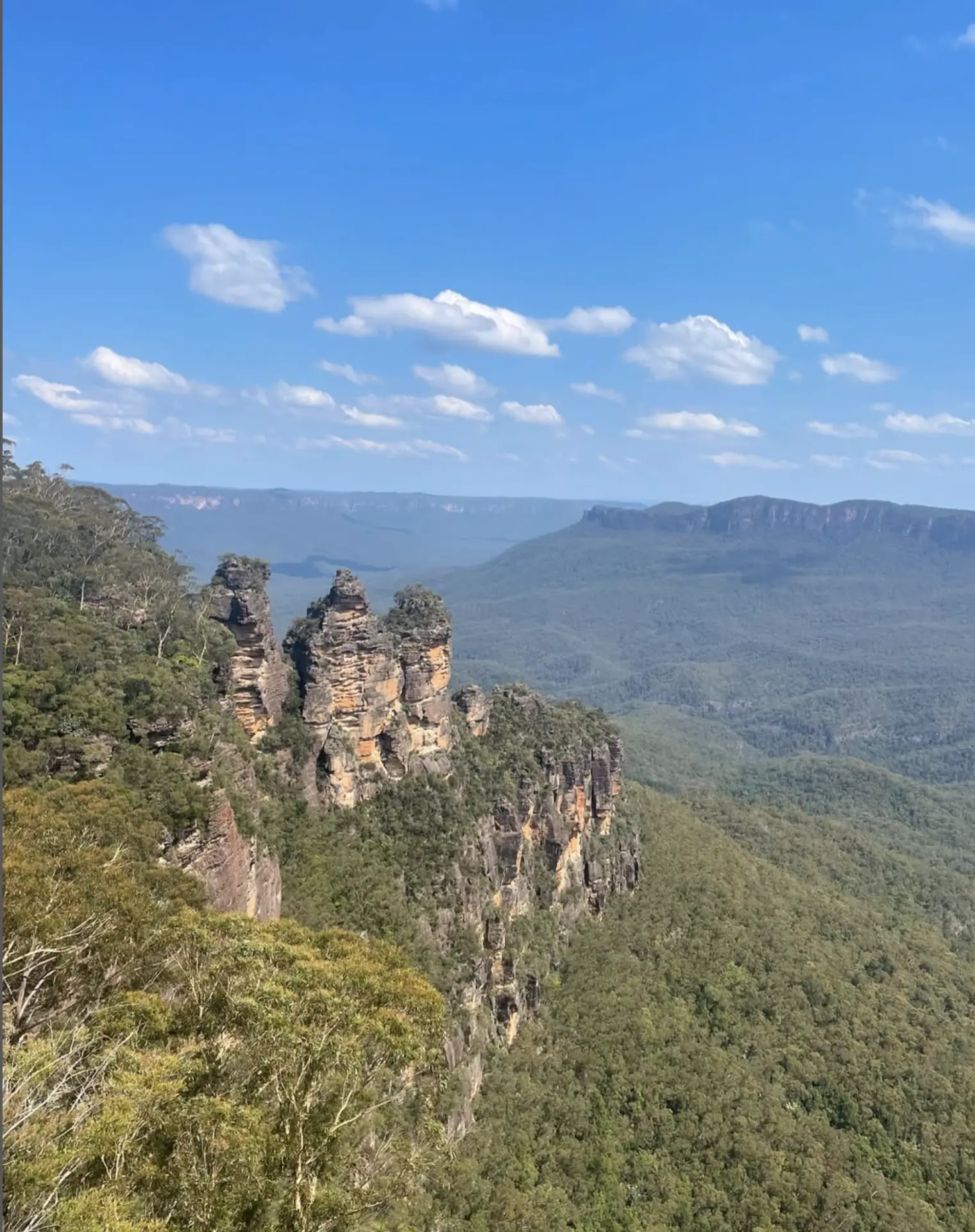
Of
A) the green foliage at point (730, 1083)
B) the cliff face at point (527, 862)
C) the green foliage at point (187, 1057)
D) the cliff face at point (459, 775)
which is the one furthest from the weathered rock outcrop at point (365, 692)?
the green foliage at point (187, 1057)

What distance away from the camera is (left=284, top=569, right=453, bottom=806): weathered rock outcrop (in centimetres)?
3781

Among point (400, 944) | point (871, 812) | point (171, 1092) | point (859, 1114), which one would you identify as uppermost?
point (171, 1092)

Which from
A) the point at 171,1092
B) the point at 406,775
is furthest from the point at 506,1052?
the point at 171,1092

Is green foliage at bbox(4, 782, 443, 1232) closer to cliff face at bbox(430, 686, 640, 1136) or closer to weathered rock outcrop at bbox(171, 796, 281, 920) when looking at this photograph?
weathered rock outcrop at bbox(171, 796, 281, 920)

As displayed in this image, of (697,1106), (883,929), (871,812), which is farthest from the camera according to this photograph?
(871,812)

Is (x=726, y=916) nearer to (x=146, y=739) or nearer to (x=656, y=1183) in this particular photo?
(x=656, y=1183)

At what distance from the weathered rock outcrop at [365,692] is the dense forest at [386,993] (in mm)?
1498

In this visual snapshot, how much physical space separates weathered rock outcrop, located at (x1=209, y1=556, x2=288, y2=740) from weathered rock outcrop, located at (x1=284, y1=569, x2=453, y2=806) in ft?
5.83

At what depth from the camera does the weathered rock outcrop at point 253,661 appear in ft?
114

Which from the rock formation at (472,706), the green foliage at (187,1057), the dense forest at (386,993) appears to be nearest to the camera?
the green foliage at (187,1057)

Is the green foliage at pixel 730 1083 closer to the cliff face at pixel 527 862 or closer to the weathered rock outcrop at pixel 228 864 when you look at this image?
the cliff face at pixel 527 862

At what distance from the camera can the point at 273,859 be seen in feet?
98.6

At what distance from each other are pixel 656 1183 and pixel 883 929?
105 feet

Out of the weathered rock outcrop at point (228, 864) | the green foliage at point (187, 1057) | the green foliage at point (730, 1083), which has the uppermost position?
the green foliage at point (187, 1057)
